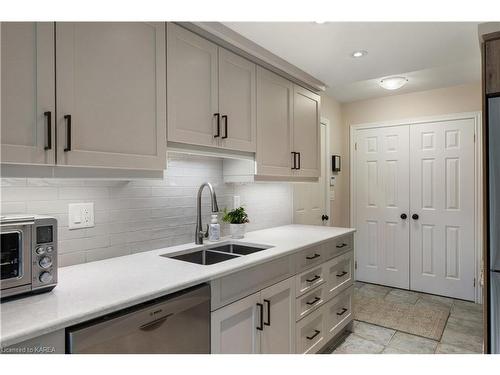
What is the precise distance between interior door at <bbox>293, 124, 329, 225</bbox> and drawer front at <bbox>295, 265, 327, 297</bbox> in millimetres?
1066

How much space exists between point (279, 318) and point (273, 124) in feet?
4.35

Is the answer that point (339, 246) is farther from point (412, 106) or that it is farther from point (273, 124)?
point (412, 106)

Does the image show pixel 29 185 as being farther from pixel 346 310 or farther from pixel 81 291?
pixel 346 310

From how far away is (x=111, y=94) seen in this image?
137 cm

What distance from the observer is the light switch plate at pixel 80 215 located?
1573 mm

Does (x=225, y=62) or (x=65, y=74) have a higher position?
(x=225, y=62)

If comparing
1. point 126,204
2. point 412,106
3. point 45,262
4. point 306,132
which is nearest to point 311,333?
point 126,204

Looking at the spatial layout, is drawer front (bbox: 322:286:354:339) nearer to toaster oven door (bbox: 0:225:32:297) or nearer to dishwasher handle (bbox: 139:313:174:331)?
dishwasher handle (bbox: 139:313:174:331)

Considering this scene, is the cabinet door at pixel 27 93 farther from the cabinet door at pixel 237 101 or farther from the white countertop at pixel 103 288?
the cabinet door at pixel 237 101

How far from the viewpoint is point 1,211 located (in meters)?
1.36

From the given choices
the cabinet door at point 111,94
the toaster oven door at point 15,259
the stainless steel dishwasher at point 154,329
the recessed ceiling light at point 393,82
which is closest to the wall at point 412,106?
the recessed ceiling light at point 393,82

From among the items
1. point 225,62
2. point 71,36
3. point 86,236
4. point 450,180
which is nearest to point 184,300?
point 86,236

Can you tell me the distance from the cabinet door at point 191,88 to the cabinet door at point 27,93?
55cm
